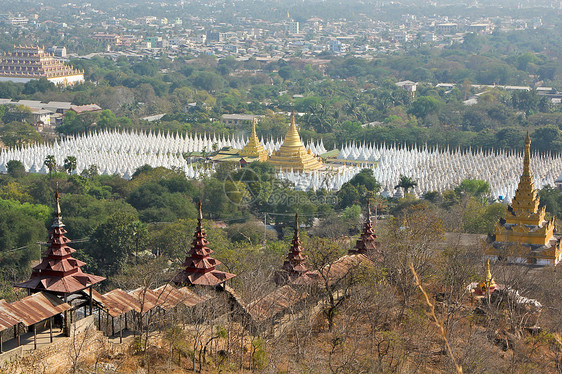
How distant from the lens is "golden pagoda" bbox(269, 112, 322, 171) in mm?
76375

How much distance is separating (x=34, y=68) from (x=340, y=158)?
255ft

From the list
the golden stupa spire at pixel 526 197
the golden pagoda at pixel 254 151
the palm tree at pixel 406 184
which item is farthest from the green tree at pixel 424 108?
the golden stupa spire at pixel 526 197

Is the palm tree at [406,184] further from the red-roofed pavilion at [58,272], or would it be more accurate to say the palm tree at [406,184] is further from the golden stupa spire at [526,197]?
the red-roofed pavilion at [58,272]

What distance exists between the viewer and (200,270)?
30.5 meters

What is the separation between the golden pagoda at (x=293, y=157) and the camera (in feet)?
251

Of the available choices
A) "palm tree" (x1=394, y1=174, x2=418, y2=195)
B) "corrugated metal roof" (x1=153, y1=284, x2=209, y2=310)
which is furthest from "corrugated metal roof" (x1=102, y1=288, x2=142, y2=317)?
"palm tree" (x1=394, y1=174, x2=418, y2=195)

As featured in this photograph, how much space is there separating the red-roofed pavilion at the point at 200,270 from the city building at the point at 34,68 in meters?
116

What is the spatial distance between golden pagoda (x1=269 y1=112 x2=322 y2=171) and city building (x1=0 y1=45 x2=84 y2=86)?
2832 inches

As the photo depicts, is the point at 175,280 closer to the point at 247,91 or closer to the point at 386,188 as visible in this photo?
the point at 386,188

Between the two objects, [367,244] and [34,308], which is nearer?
[34,308]

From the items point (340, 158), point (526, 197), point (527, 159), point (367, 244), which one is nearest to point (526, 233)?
point (526, 197)

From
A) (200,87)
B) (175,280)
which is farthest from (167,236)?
(200,87)

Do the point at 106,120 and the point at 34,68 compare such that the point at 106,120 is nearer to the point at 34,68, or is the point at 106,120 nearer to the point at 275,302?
the point at 34,68

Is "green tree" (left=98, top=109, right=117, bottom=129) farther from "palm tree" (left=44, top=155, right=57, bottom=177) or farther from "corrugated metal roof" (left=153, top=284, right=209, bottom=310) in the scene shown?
"corrugated metal roof" (left=153, top=284, right=209, bottom=310)
